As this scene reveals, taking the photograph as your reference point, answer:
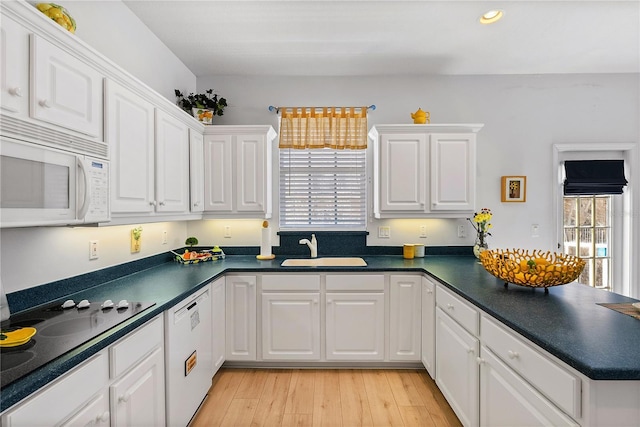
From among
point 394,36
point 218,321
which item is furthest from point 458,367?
point 394,36

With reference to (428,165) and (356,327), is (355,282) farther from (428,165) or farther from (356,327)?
(428,165)

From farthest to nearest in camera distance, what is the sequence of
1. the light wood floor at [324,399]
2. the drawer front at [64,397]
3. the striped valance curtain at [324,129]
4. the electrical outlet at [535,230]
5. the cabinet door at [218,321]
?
the electrical outlet at [535,230]
the striped valance curtain at [324,129]
the cabinet door at [218,321]
the light wood floor at [324,399]
the drawer front at [64,397]

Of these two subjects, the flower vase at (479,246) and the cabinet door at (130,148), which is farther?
the flower vase at (479,246)

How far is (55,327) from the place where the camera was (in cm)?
133

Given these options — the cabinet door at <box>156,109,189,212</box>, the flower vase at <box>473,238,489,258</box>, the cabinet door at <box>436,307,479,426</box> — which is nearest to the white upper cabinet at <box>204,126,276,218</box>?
the cabinet door at <box>156,109,189,212</box>

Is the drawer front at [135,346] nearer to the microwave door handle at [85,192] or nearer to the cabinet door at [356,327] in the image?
the microwave door handle at [85,192]

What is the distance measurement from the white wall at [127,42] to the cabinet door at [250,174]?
0.75 m

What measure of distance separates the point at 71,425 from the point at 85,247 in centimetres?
115

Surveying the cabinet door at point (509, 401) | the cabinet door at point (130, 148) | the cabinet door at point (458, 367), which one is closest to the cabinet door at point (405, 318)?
the cabinet door at point (458, 367)

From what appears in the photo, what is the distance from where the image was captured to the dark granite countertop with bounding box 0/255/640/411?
102 cm

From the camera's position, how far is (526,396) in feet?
4.32

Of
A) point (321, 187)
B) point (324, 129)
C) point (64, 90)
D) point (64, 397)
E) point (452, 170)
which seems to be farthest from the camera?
point (321, 187)

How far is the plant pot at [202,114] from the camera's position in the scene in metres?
3.03

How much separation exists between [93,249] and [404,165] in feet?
8.02
